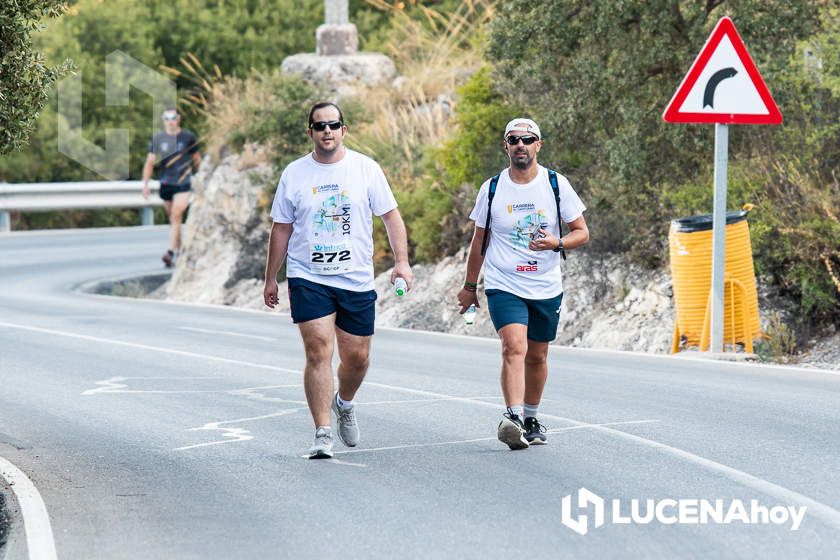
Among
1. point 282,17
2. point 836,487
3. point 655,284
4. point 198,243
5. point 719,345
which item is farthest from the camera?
point 282,17

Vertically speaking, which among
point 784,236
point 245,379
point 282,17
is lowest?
point 245,379

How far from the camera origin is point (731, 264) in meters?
15.0

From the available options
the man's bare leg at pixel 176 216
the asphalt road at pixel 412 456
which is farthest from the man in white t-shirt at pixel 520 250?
the man's bare leg at pixel 176 216

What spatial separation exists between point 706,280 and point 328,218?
677 cm

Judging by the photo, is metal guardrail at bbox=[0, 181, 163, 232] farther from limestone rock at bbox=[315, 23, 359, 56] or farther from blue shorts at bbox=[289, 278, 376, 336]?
blue shorts at bbox=[289, 278, 376, 336]

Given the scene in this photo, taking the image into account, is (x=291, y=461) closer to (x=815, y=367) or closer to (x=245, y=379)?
(x=245, y=379)

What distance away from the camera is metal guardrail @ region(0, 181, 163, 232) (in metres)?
33.2

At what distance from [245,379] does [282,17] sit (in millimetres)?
25964

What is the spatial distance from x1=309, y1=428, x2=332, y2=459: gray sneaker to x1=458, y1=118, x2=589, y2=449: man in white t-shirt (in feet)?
3.23

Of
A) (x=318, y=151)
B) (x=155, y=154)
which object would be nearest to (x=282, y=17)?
(x=155, y=154)

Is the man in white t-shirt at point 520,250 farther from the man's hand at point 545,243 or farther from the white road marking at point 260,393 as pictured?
the white road marking at point 260,393

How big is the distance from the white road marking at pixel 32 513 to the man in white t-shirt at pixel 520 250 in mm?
2661

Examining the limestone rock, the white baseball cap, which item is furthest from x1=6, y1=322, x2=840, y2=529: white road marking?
the limestone rock

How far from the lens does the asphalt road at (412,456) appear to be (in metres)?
7.30
